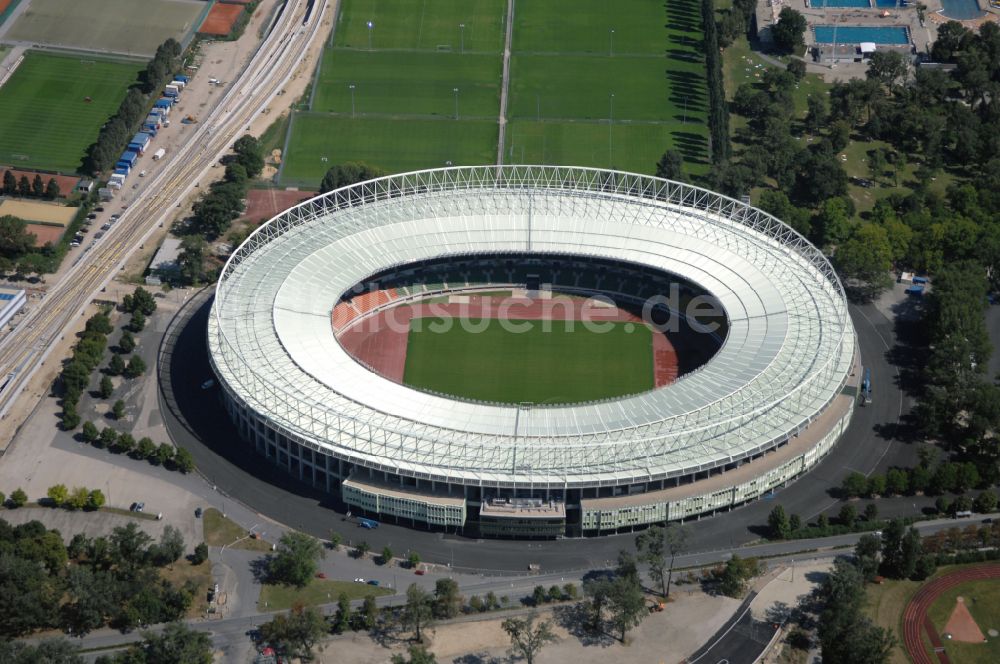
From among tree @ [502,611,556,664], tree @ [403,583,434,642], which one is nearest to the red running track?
tree @ [502,611,556,664]

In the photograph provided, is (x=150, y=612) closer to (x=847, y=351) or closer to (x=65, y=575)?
(x=65, y=575)

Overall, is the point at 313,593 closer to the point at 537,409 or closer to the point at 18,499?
the point at 537,409

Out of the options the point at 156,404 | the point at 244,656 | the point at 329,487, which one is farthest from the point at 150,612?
the point at 156,404

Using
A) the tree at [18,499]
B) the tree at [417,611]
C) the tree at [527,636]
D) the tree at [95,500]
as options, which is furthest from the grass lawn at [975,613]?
the tree at [18,499]

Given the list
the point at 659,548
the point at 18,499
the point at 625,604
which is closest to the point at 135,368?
the point at 18,499

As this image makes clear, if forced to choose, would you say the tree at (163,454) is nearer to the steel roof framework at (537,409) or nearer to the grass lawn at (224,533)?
the steel roof framework at (537,409)

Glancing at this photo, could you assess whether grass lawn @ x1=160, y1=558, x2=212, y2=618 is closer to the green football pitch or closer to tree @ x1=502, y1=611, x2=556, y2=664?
tree @ x1=502, y1=611, x2=556, y2=664

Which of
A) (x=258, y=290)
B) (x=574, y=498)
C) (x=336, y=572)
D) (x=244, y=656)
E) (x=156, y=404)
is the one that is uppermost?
(x=258, y=290)
